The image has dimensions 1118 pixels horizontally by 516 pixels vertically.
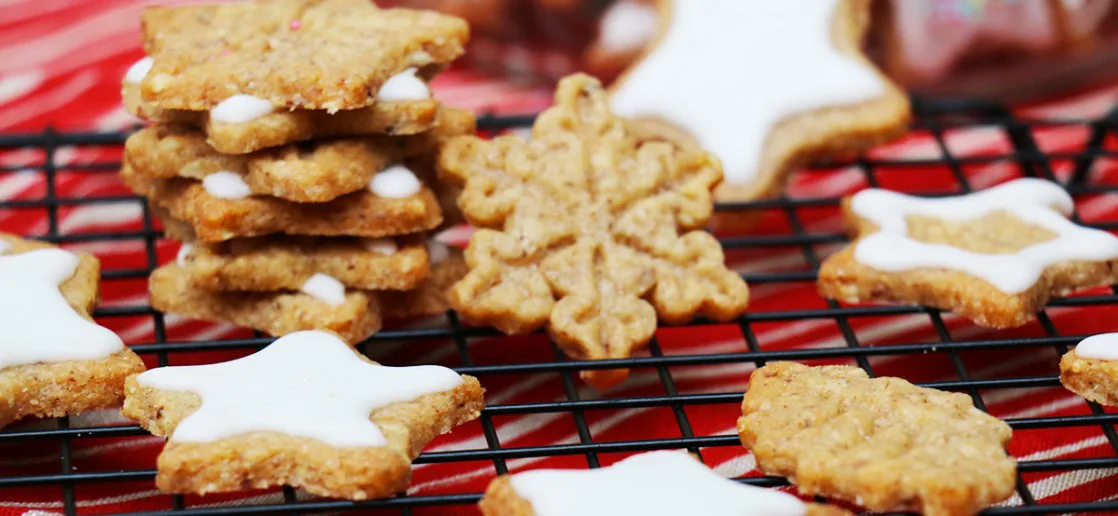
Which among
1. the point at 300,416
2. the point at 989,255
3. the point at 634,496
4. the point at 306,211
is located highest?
the point at 306,211

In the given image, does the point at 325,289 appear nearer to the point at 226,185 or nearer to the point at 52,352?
the point at 226,185

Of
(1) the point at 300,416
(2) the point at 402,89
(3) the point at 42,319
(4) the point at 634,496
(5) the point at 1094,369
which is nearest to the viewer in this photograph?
(4) the point at 634,496

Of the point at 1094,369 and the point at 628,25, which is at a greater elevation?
the point at 628,25

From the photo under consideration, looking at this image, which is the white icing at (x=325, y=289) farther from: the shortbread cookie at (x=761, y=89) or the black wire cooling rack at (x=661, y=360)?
the shortbread cookie at (x=761, y=89)

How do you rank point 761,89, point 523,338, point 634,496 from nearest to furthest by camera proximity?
point 634,496
point 523,338
point 761,89

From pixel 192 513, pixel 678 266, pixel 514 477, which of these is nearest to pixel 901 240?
pixel 678 266

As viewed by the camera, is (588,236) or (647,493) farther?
(588,236)

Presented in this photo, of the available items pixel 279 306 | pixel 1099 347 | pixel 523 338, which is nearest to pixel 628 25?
pixel 523 338

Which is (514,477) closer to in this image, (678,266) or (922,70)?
(678,266)
